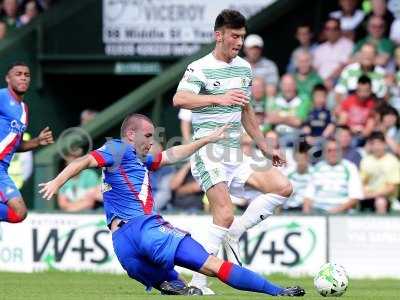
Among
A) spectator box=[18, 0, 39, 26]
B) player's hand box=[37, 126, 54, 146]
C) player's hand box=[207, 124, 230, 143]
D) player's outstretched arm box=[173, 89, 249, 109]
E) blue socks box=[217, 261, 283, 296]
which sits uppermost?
spectator box=[18, 0, 39, 26]

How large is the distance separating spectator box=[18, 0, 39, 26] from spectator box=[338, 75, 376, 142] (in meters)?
6.10

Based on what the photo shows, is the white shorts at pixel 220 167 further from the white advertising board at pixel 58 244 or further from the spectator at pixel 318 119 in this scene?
the spectator at pixel 318 119

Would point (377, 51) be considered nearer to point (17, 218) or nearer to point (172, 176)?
point (172, 176)

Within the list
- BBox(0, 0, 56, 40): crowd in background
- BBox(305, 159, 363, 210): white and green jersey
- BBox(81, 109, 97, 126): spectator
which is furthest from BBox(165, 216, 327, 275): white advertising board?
BBox(0, 0, 56, 40): crowd in background

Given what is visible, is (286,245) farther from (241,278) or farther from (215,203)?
(241,278)

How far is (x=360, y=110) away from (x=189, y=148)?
22.0 feet

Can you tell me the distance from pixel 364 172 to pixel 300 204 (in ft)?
3.06

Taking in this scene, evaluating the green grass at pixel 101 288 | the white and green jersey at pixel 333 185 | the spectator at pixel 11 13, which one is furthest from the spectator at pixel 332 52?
the spectator at pixel 11 13

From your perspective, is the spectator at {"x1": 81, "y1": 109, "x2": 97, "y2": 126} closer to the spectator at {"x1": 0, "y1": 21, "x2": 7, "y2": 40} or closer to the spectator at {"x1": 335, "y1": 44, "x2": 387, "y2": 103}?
the spectator at {"x1": 0, "y1": 21, "x2": 7, "y2": 40}

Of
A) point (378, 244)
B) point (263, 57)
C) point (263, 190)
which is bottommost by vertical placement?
point (378, 244)

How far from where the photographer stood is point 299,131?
1705 cm

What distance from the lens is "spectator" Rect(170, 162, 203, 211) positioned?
1694cm

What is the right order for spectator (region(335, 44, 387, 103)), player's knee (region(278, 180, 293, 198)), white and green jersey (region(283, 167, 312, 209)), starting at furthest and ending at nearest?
spectator (region(335, 44, 387, 103)) < white and green jersey (region(283, 167, 312, 209)) < player's knee (region(278, 180, 293, 198))

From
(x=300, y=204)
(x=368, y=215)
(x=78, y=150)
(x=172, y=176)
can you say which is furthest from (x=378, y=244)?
(x=78, y=150)
